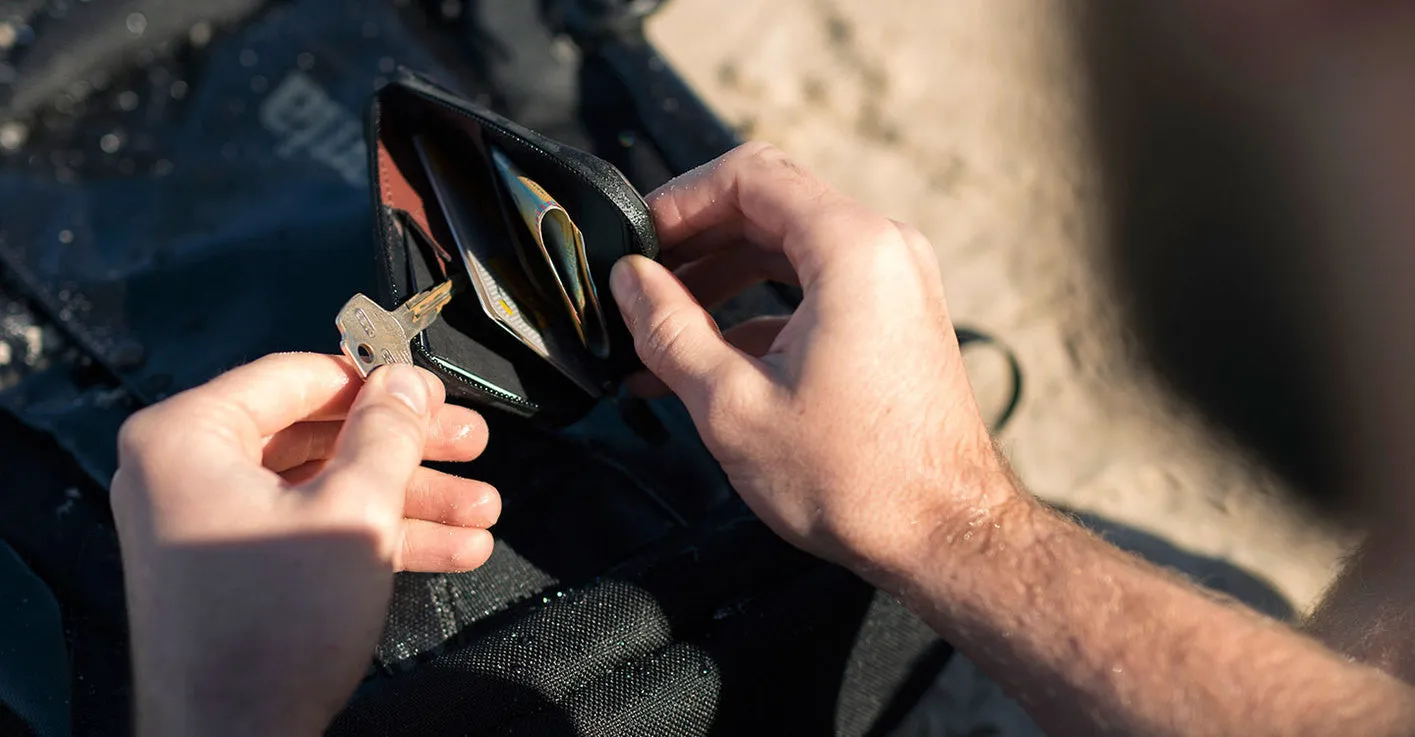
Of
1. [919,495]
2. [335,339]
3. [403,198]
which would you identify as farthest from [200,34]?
[919,495]

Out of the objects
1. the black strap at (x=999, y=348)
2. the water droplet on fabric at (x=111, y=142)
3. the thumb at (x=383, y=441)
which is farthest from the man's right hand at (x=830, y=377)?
the water droplet on fabric at (x=111, y=142)

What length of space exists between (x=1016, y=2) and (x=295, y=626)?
9.04 feet

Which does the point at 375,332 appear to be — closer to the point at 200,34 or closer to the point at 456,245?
the point at 456,245

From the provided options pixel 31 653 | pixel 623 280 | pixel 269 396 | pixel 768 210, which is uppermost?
pixel 768 210

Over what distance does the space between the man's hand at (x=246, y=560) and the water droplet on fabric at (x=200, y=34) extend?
1.04m

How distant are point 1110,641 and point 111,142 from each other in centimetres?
172

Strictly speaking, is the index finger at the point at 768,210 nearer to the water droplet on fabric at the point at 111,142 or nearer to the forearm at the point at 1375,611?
the forearm at the point at 1375,611

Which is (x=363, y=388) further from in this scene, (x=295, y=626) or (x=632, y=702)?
(x=632, y=702)

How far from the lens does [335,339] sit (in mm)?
1419

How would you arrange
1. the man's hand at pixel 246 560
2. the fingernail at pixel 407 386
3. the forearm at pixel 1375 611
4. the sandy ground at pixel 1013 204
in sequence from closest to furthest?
the man's hand at pixel 246 560 → the fingernail at pixel 407 386 → the forearm at pixel 1375 611 → the sandy ground at pixel 1013 204

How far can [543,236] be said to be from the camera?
1.13 metres

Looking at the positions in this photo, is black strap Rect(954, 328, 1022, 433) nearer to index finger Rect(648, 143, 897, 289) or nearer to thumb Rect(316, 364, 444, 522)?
index finger Rect(648, 143, 897, 289)

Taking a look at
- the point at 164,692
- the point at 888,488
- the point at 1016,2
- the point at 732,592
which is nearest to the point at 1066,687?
the point at 888,488

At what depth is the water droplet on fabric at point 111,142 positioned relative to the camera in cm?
161
